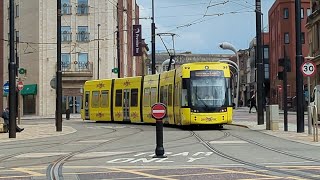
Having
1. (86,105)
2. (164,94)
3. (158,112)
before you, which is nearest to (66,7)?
(86,105)

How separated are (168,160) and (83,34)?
174ft

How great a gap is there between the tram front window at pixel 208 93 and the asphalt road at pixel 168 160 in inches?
199

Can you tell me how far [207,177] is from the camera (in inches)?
450

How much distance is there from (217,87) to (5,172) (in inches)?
633

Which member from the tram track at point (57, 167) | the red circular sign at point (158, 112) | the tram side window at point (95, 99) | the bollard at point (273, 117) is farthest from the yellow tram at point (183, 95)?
the red circular sign at point (158, 112)

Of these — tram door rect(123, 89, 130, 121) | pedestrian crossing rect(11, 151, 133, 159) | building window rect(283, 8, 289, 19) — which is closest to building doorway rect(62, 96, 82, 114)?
tram door rect(123, 89, 130, 121)

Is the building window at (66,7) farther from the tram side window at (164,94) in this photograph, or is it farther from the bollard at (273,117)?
the bollard at (273,117)

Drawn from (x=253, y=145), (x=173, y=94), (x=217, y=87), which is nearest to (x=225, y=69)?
(x=217, y=87)

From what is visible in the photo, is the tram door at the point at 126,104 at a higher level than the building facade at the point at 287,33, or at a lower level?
lower

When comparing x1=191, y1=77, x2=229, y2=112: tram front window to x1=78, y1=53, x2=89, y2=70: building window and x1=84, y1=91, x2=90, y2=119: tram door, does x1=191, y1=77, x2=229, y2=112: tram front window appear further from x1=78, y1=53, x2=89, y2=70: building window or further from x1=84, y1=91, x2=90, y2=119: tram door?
x1=78, y1=53, x2=89, y2=70: building window

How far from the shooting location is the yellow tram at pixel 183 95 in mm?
27453

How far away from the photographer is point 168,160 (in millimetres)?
15047

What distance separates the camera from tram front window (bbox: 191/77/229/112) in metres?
27.4

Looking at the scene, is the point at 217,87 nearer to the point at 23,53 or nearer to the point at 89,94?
the point at 89,94
